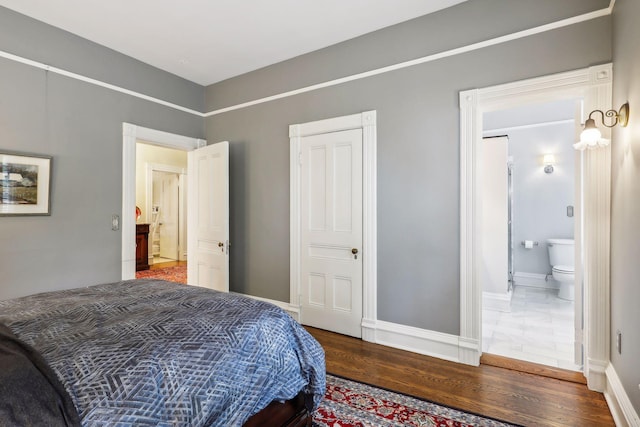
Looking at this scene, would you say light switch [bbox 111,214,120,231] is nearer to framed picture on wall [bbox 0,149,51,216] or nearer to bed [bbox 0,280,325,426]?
framed picture on wall [bbox 0,149,51,216]

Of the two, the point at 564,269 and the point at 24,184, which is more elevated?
the point at 24,184

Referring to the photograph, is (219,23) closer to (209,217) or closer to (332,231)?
(209,217)

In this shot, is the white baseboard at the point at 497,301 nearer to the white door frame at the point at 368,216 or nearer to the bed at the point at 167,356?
the white door frame at the point at 368,216

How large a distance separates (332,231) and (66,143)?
2.72 meters

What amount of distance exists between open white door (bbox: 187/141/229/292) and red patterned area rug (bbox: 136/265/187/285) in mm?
1916

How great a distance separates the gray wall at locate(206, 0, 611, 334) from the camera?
2.40m

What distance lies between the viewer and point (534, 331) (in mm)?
3359

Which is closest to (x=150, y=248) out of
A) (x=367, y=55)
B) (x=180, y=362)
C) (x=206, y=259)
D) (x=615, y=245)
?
(x=206, y=259)

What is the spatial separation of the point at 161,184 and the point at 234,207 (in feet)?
16.1

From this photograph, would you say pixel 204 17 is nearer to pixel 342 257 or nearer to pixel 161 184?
pixel 342 257

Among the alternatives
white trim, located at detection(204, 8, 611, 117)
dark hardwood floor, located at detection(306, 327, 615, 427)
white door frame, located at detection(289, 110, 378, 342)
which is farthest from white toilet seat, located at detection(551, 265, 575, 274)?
white trim, located at detection(204, 8, 611, 117)

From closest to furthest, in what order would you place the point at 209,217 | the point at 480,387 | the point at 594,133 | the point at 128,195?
1. the point at 594,133
2. the point at 480,387
3. the point at 128,195
4. the point at 209,217

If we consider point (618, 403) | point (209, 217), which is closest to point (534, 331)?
point (618, 403)

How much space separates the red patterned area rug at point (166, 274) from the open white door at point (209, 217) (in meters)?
1.92
